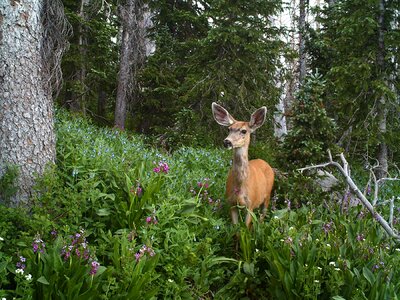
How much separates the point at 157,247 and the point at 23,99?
2767mm

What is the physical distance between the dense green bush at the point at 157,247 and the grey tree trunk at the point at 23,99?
31cm

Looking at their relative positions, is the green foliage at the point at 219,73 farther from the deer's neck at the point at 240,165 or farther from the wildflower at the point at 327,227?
the wildflower at the point at 327,227

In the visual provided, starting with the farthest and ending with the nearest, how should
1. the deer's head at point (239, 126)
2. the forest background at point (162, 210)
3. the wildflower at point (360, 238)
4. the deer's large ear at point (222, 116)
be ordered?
1. the deer's large ear at point (222, 116)
2. the deer's head at point (239, 126)
3. the wildflower at point (360, 238)
4. the forest background at point (162, 210)

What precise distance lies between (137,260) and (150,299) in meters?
0.44

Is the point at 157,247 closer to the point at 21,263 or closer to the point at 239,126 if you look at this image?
the point at 21,263

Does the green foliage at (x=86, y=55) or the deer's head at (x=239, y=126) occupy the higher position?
the green foliage at (x=86, y=55)

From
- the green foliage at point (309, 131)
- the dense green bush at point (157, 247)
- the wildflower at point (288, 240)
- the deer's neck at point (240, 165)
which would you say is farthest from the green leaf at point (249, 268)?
the green foliage at point (309, 131)

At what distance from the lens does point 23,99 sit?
6.19m

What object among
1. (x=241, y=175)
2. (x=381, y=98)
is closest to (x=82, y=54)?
(x=241, y=175)

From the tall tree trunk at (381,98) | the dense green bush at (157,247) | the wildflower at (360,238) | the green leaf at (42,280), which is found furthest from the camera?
the tall tree trunk at (381,98)

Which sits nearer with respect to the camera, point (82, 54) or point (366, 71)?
point (366, 71)

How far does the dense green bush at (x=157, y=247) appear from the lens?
15.2ft

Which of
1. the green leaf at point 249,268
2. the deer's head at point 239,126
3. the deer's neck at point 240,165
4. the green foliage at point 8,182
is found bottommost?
the green leaf at point 249,268

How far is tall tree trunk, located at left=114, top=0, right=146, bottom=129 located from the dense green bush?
6.41 meters
